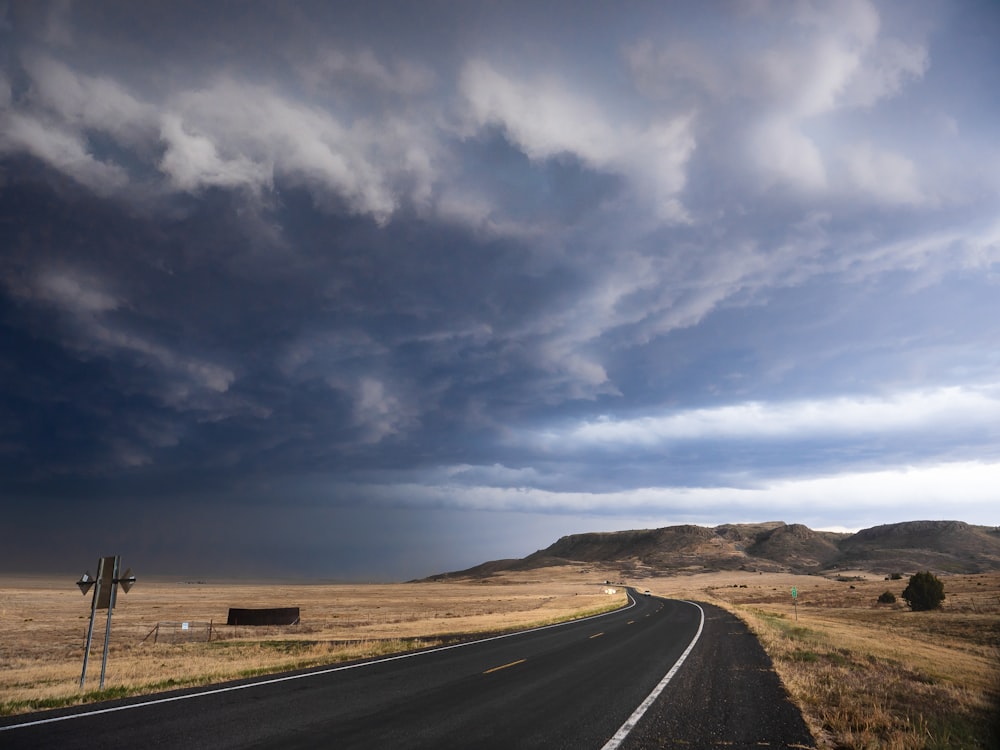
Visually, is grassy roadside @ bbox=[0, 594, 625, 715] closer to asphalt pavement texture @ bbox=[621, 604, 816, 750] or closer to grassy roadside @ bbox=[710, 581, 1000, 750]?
asphalt pavement texture @ bbox=[621, 604, 816, 750]

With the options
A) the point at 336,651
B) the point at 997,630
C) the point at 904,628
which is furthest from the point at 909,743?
the point at 904,628

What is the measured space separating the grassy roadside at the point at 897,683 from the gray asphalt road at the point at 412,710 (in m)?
1.06

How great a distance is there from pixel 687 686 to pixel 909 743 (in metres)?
5.89

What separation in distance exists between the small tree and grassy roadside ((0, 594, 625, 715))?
4075 centimetres

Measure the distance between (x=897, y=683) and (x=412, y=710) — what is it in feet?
42.3

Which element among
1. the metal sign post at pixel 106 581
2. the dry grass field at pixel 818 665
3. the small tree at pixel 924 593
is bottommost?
the small tree at pixel 924 593

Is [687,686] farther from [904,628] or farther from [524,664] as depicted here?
[904,628]

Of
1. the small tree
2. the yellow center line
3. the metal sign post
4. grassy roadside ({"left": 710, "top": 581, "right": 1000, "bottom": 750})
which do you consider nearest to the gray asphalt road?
the yellow center line

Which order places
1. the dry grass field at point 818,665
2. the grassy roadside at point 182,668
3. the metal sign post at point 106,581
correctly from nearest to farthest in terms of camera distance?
1. the dry grass field at point 818,665
2. the grassy roadside at point 182,668
3. the metal sign post at point 106,581

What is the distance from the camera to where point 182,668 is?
1788 centimetres

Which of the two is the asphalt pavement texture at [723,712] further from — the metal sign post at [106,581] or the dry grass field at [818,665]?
the metal sign post at [106,581]

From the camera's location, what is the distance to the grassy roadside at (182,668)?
12.7 metres

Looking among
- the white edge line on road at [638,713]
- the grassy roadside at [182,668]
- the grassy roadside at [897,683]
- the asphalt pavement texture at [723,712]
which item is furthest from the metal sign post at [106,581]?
the grassy roadside at [897,683]

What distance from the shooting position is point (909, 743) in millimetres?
8391
